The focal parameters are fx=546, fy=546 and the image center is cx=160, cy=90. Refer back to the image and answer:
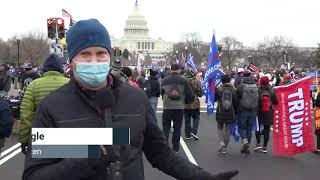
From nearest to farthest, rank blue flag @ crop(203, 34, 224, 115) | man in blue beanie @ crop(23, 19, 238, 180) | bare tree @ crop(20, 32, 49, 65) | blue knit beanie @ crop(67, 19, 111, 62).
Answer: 1. man in blue beanie @ crop(23, 19, 238, 180)
2. blue knit beanie @ crop(67, 19, 111, 62)
3. blue flag @ crop(203, 34, 224, 115)
4. bare tree @ crop(20, 32, 49, 65)

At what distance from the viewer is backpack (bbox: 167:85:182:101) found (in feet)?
37.1

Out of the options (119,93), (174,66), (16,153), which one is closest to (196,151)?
(174,66)

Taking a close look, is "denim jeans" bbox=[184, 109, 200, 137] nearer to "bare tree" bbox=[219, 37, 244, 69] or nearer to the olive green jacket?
the olive green jacket

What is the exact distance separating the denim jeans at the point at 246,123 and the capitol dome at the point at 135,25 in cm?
15540

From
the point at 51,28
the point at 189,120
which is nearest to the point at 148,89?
the point at 189,120

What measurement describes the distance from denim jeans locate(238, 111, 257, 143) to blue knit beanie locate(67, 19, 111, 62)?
9271mm

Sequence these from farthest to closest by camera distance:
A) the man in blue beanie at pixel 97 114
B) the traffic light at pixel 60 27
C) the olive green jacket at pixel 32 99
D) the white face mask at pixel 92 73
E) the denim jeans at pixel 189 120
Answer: the traffic light at pixel 60 27
the denim jeans at pixel 189 120
the olive green jacket at pixel 32 99
the white face mask at pixel 92 73
the man in blue beanie at pixel 97 114

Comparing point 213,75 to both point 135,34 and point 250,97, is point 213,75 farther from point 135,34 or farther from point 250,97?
point 135,34

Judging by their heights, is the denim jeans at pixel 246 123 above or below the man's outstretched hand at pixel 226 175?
below

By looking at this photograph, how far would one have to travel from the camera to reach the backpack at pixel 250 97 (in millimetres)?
11359

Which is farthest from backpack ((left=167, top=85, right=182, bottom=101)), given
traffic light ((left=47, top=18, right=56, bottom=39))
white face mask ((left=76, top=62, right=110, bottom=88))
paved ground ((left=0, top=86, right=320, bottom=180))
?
traffic light ((left=47, top=18, right=56, bottom=39))

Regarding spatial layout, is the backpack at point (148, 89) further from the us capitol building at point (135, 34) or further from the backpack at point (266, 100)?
the us capitol building at point (135, 34)

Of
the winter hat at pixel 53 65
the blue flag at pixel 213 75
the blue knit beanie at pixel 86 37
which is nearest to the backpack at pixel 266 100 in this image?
the blue flag at pixel 213 75

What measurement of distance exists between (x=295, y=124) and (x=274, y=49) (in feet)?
297
